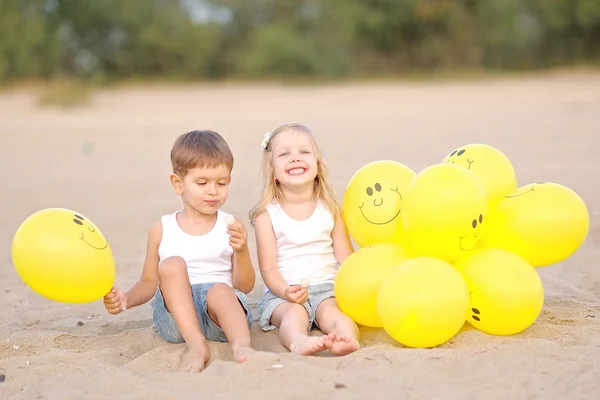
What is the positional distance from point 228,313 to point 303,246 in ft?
1.81

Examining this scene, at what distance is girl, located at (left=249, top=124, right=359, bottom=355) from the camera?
3885 mm

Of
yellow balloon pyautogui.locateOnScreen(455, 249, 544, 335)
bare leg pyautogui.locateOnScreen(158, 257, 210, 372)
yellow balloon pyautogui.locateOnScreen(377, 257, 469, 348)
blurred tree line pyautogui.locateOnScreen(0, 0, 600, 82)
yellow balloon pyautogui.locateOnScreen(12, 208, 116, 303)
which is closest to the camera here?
yellow balloon pyautogui.locateOnScreen(377, 257, 469, 348)

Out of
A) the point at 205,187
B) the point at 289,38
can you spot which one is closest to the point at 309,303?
the point at 205,187

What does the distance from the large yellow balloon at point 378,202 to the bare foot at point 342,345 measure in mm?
593

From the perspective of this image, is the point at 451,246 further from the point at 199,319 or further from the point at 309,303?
the point at 199,319

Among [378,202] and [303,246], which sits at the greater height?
[378,202]

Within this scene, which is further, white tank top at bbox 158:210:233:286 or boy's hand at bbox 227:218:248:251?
white tank top at bbox 158:210:233:286

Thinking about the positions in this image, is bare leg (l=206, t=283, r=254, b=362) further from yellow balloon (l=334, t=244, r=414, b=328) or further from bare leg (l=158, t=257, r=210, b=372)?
yellow balloon (l=334, t=244, r=414, b=328)

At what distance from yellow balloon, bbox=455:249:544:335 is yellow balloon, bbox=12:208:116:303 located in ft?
5.45

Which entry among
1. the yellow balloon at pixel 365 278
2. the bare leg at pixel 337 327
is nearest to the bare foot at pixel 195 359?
the bare leg at pixel 337 327

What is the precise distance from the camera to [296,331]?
3631 mm

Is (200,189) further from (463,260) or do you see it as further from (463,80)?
(463,80)

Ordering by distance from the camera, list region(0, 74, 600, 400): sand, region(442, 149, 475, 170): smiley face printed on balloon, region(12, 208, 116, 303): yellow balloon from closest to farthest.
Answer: region(0, 74, 600, 400): sand
region(12, 208, 116, 303): yellow balloon
region(442, 149, 475, 170): smiley face printed on balloon

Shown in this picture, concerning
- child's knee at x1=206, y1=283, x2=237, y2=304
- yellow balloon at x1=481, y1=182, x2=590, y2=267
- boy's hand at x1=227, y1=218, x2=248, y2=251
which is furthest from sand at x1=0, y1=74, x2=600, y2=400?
boy's hand at x1=227, y1=218, x2=248, y2=251
